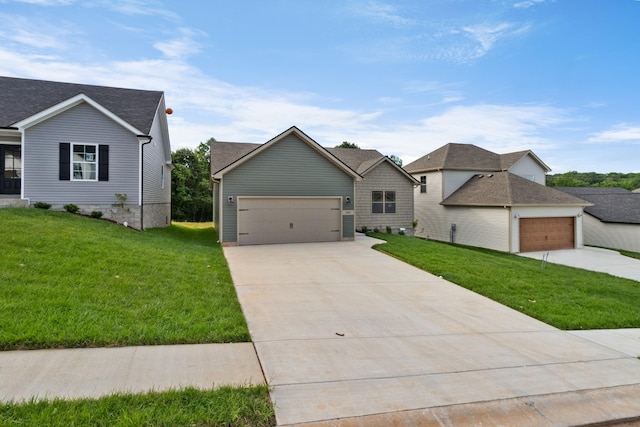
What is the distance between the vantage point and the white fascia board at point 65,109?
1316cm

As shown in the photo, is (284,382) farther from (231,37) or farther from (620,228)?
(620,228)

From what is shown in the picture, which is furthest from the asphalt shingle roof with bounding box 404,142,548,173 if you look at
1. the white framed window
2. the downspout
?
the white framed window

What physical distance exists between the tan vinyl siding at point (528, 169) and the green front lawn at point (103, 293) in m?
22.1

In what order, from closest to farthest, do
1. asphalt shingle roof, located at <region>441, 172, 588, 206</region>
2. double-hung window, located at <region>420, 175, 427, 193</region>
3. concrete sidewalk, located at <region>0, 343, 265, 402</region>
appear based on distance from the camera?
concrete sidewalk, located at <region>0, 343, 265, 402</region>, asphalt shingle roof, located at <region>441, 172, 588, 206</region>, double-hung window, located at <region>420, 175, 427, 193</region>

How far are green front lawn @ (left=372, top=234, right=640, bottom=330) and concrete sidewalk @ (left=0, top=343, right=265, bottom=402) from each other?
550 centimetres

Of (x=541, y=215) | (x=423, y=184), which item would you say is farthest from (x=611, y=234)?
(x=423, y=184)

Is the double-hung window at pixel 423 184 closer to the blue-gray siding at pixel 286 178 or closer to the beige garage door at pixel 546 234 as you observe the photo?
the beige garage door at pixel 546 234

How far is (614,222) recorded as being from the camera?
22.8m

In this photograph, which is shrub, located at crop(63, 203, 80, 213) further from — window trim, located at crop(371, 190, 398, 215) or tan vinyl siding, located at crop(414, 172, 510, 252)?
tan vinyl siding, located at crop(414, 172, 510, 252)

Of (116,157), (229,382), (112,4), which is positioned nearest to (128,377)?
(229,382)

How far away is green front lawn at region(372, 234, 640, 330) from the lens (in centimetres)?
650

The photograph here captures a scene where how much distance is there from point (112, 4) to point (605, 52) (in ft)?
65.5

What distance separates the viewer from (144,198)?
1539 centimetres

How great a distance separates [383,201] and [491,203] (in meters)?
5.94
